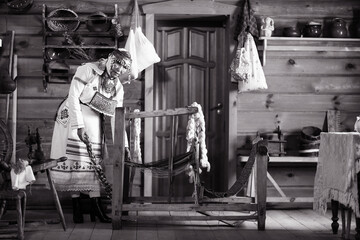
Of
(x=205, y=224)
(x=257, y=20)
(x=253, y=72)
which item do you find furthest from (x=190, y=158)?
(x=257, y=20)

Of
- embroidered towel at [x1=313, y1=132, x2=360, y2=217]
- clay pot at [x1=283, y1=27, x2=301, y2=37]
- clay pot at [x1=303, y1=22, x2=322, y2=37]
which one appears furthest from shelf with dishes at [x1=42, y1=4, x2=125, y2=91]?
embroidered towel at [x1=313, y1=132, x2=360, y2=217]

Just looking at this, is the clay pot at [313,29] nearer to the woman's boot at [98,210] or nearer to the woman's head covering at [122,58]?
the woman's head covering at [122,58]

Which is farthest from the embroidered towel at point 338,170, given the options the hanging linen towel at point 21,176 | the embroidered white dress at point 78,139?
the hanging linen towel at point 21,176

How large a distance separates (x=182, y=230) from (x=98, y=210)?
0.85 meters

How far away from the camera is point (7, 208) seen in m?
5.91

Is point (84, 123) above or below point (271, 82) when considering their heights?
below

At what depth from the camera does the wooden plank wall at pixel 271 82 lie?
6.08 metres

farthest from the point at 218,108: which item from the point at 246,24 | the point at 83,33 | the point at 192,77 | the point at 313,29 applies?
the point at 83,33

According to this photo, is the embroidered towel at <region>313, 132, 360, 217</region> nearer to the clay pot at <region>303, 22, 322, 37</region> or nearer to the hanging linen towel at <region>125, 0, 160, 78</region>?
the clay pot at <region>303, 22, 322, 37</region>

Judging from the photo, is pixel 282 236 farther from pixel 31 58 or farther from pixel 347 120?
pixel 31 58

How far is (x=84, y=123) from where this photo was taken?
515cm

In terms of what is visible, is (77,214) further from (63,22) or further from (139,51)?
(63,22)

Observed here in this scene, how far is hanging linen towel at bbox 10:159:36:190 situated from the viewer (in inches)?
169

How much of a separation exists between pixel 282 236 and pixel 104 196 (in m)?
2.08
